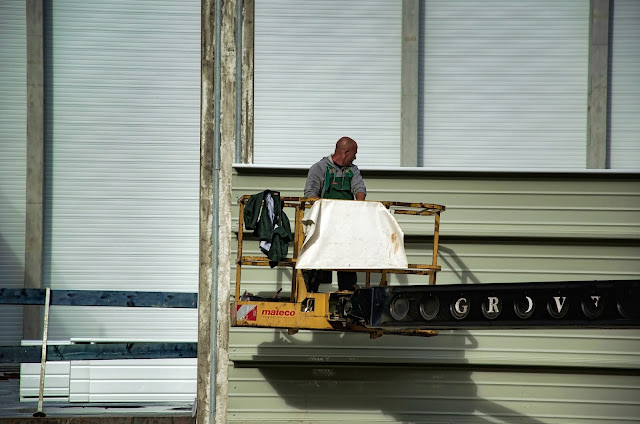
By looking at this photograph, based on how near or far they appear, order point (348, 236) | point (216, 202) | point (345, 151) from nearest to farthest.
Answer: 1. point (348, 236)
2. point (345, 151)
3. point (216, 202)

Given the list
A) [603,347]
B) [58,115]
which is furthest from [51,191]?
[603,347]

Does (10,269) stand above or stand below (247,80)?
below

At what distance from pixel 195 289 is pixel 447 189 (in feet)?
16.3

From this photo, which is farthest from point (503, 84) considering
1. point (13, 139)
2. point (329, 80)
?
point (13, 139)

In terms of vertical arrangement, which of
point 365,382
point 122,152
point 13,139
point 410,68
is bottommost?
point 365,382

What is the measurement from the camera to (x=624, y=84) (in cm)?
915

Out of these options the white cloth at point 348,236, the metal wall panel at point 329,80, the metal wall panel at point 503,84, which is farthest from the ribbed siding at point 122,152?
the white cloth at point 348,236

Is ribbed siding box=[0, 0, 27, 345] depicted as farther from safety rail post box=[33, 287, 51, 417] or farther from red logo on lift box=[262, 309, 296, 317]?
red logo on lift box=[262, 309, 296, 317]

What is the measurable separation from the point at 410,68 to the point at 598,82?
2108 millimetres

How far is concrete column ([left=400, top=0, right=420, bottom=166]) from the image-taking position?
29.6 feet

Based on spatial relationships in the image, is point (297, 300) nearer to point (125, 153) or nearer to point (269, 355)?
point (269, 355)

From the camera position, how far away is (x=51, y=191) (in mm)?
11008

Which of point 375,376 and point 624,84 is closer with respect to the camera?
point 375,376

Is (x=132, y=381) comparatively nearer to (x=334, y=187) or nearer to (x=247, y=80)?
(x=247, y=80)
